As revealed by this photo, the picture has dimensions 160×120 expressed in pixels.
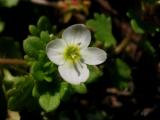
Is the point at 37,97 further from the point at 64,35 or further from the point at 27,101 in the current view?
the point at 64,35

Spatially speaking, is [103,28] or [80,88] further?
[103,28]

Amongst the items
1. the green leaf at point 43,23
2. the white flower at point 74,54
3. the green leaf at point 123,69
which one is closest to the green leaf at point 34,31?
the green leaf at point 43,23

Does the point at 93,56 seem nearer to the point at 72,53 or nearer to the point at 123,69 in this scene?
the point at 72,53

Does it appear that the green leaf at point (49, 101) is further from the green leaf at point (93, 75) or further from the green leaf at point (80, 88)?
the green leaf at point (93, 75)

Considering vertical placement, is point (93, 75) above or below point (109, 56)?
above

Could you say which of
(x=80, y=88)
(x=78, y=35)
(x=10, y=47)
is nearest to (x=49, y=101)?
(x=80, y=88)

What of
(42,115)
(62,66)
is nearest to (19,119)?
(42,115)
